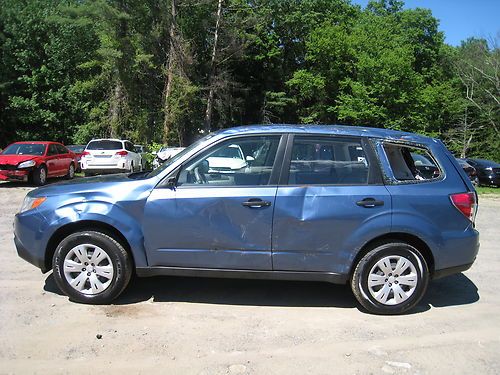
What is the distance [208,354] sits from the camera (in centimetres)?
396

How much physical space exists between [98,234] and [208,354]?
1.70 m

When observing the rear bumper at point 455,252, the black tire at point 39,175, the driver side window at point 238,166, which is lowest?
the black tire at point 39,175

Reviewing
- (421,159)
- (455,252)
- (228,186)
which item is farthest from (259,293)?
(421,159)

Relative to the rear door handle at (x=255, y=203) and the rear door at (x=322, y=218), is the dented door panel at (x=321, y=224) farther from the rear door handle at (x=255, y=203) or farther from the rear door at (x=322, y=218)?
the rear door handle at (x=255, y=203)

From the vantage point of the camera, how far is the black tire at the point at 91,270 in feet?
15.8

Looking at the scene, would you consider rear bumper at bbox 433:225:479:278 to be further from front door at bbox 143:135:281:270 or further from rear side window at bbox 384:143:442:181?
front door at bbox 143:135:281:270

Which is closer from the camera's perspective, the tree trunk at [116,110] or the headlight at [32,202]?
the headlight at [32,202]

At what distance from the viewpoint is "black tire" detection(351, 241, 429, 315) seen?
4797 mm

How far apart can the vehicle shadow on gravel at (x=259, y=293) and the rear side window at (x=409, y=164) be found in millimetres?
1398

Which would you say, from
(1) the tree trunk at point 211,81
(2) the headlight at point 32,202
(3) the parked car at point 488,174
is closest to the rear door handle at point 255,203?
(2) the headlight at point 32,202

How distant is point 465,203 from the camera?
16.1 feet

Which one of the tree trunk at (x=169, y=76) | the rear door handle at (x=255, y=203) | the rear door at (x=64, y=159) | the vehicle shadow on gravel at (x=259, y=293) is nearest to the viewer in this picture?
the rear door handle at (x=255, y=203)

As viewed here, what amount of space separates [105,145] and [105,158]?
0.65 metres

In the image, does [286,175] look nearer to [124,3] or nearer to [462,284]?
[462,284]
